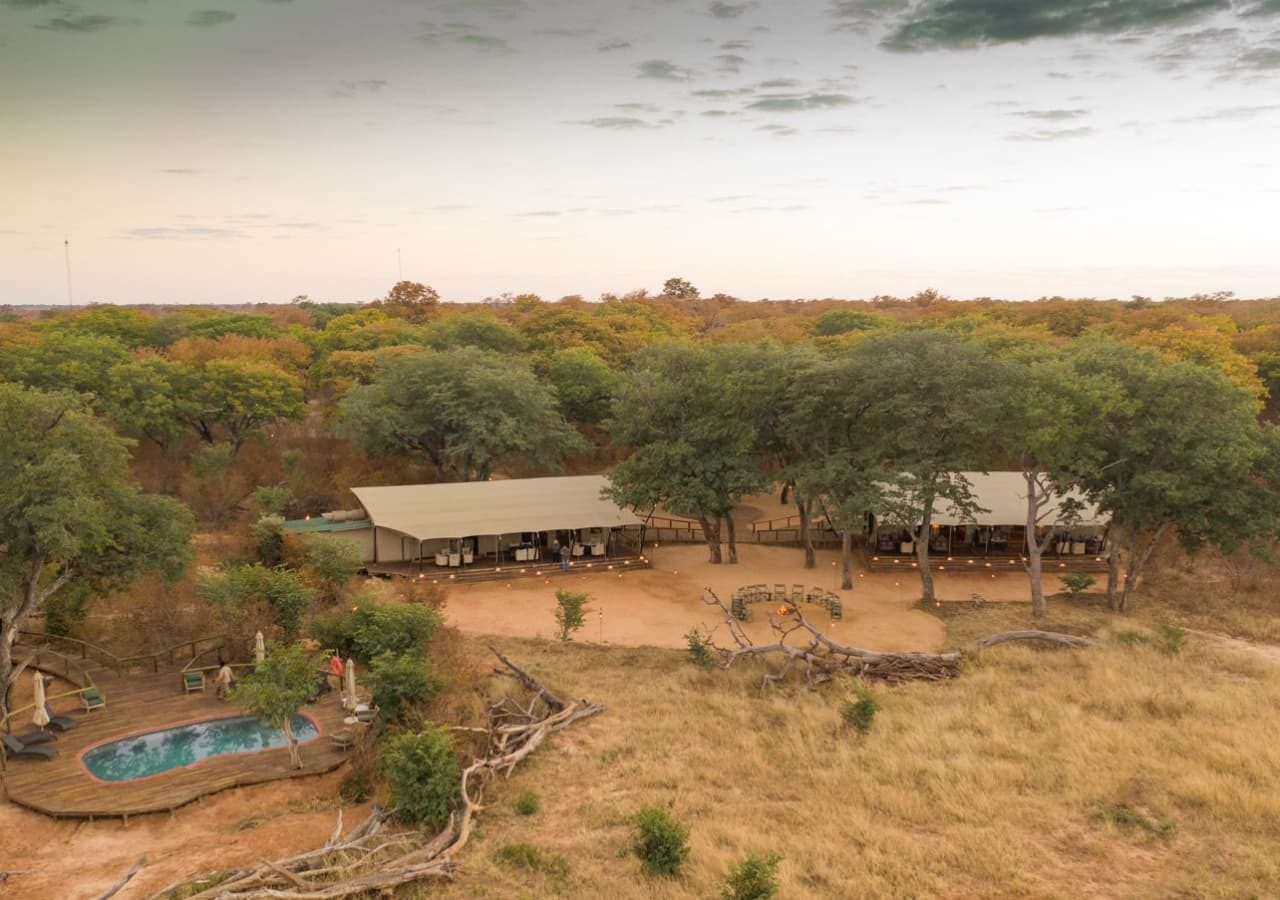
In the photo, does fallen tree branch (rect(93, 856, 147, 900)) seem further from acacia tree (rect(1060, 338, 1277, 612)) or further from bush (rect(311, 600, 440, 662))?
acacia tree (rect(1060, 338, 1277, 612))

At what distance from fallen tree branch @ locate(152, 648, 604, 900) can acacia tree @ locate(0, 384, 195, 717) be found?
8.53 m

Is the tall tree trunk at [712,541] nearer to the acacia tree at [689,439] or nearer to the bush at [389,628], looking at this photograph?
the acacia tree at [689,439]

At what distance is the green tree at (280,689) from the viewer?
48.5 ft

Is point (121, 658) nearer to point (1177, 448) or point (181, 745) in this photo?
point (181, 745)

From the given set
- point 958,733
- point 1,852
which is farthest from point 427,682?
point 958,733

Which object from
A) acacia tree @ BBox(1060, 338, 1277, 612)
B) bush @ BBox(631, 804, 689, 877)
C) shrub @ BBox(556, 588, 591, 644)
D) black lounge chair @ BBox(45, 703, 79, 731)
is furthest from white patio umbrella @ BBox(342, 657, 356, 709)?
acacia tree @ BBox(1060, 338, 1277, 612)

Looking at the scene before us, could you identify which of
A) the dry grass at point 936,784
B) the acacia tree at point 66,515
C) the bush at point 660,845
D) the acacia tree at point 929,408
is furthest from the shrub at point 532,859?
the acacia tree at point 929,408

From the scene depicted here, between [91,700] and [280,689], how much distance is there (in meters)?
6.05

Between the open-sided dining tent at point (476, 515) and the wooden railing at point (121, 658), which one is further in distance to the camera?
the open-sided dining tent at point (476, 515)

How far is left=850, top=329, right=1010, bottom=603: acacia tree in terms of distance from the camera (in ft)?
84.1

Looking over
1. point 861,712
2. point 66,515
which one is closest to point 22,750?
point 66,515

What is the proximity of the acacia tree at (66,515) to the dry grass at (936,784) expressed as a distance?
988 cm

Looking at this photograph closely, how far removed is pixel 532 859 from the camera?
12922mm

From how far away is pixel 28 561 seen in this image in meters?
17.4
